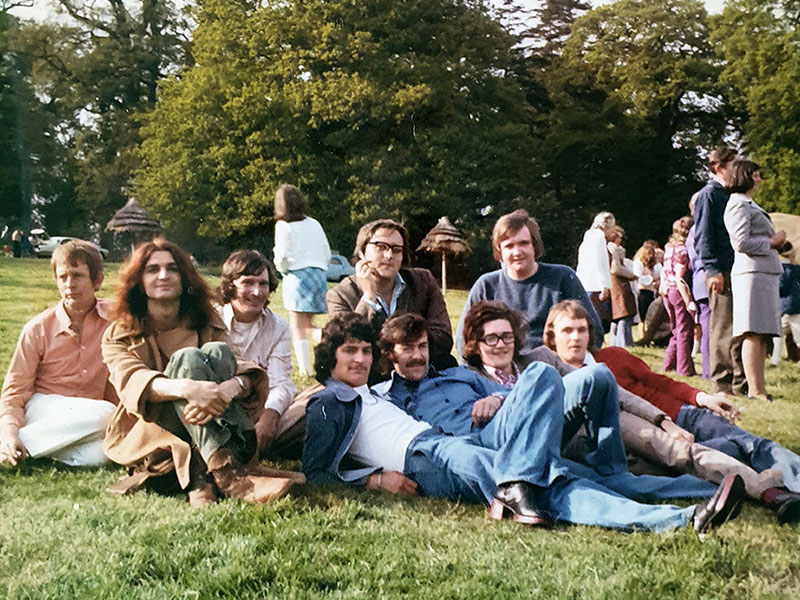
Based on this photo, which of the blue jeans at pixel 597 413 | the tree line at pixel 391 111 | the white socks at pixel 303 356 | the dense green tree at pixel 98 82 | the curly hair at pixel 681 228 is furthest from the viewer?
the white socks at pixel 303 356

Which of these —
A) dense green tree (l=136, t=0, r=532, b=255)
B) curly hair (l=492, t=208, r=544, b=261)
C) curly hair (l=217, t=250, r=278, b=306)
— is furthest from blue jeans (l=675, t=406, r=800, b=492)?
curly hair (l=217, t=250, r=278, b=306)

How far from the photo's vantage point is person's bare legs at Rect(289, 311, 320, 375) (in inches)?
153

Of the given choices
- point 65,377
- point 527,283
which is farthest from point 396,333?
point 65,377

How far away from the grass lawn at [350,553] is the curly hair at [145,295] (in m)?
0.64

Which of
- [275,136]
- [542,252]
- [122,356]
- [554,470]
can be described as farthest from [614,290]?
[122,356]

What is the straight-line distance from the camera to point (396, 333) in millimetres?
3035

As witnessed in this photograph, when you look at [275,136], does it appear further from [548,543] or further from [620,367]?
[548,543]

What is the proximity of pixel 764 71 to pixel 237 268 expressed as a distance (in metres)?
1.97

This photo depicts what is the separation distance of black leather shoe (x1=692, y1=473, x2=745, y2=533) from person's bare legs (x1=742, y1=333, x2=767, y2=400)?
918 mm

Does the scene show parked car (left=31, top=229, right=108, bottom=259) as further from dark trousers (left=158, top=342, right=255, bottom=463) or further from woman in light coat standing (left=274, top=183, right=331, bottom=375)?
dark trousers (left=158, top=342, right=255, bottom=463)

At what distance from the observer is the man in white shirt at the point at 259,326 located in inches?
123

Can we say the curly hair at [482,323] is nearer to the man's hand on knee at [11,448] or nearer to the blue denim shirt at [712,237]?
the blue denim shirt at [712,237]

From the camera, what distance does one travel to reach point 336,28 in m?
3.30

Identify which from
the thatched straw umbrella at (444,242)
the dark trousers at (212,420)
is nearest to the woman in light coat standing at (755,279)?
the thatched straw umbrella at (444,242)
